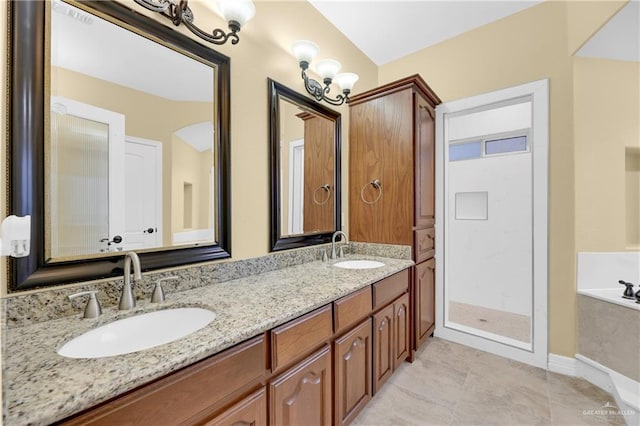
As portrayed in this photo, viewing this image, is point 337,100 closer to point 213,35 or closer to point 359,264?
point 213,35

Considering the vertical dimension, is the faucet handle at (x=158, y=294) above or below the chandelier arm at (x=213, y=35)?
below

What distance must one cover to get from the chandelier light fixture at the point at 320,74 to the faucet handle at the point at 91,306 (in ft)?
5.57

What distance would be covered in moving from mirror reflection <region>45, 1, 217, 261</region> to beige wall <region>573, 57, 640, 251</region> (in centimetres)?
249

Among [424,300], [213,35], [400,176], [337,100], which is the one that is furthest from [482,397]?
[213,35]

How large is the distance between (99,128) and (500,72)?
2.78 meters

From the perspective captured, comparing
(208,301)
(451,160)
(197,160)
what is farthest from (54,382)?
(451,160)

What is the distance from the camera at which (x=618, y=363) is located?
5.59 ft

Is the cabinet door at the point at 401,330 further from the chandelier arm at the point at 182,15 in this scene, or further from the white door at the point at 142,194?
the chandelier arm at the point at 182,15

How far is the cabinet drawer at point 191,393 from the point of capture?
2.01 ft

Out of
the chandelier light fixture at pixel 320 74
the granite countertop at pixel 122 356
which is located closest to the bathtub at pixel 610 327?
the granite countertop at pixel 122 356

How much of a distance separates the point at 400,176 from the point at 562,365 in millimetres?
1812

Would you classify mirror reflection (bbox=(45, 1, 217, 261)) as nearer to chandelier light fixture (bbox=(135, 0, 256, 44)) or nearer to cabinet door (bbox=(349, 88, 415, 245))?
chandelier light fixture (bbox=(135, 0, 256, 44))

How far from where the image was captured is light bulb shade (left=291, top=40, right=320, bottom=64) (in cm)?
174

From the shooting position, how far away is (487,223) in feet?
10.8
